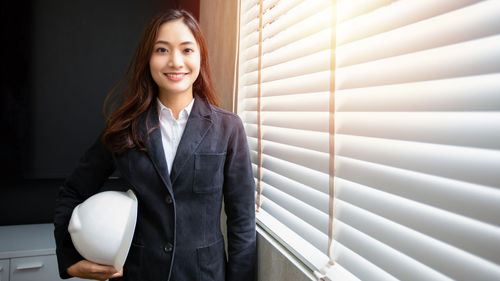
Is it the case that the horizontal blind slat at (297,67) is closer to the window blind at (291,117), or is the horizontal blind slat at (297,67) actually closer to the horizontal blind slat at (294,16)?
the window blind at (291,117)

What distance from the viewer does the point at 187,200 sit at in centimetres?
116

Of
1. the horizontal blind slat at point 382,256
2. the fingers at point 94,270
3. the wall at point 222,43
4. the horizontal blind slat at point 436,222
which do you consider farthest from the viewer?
the wall at point 222,43

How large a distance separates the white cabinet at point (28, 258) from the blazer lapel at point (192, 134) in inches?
56.7

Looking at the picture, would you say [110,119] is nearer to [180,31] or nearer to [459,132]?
[180,31]

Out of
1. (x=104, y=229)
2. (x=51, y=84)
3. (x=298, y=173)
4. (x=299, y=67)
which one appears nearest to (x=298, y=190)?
(x=298, y=173)

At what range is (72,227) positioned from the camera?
1.03 metres

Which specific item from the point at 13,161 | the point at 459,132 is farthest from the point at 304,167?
the point at 13,161

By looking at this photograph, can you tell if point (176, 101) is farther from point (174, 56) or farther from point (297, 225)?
point (297, 225)

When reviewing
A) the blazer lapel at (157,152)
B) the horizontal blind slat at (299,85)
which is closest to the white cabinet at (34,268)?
the blazer lapel at (157,152)

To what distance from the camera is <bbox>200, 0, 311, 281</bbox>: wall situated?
1.08 metres

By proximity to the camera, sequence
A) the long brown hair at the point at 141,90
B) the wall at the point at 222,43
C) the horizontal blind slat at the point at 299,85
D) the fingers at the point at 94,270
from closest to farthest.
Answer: the horizontal blind slat at the point at 299,85
the fingers at the point at 94,270
the long brown hair at the point at 141,90
the wall at the point at 222,43

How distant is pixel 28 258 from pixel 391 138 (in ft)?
7.28

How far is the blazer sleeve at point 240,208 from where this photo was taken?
121 centimetres

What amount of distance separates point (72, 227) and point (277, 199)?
69cm
